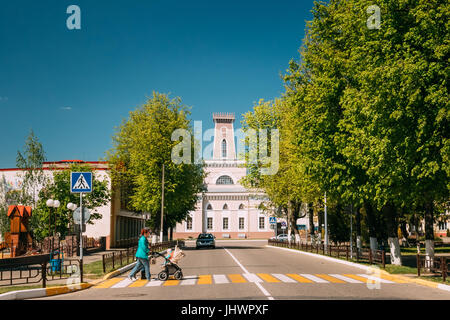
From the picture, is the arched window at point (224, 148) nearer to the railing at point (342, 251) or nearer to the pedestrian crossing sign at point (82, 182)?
the railing at point (342, 251)

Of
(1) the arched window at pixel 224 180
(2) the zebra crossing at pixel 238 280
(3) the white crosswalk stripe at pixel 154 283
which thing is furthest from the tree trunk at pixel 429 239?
(1) the arched window at pixel 224 180

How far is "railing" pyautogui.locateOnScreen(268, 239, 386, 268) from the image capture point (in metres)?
22.3

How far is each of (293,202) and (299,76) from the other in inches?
835

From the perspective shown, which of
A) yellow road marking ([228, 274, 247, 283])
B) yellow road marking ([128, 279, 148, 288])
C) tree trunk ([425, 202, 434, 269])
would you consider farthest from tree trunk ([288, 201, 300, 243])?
yellow road marking ([128, 279, 148, 288])

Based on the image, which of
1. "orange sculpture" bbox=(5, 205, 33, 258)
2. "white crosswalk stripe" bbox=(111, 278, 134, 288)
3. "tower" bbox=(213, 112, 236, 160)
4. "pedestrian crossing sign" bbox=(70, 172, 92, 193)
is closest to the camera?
"white crosswalk stripe" bbox=(111, 278, 134, 288)

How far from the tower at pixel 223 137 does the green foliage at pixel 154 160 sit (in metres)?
55.2

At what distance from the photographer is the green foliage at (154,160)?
4400 cm

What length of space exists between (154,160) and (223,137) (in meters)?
69.1

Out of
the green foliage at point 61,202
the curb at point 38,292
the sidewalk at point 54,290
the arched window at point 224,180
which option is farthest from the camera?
the arched window at point 224,180

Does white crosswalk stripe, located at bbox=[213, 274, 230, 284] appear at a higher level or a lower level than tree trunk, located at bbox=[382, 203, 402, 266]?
lower

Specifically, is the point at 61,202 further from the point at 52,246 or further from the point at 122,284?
the point at 122,284

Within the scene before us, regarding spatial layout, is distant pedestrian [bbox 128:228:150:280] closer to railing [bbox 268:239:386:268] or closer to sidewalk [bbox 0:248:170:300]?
sidewalk [bbox 0:248:170:300]

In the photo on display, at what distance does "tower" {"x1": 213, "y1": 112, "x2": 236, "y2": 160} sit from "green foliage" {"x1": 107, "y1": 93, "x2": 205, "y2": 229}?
181 feet
